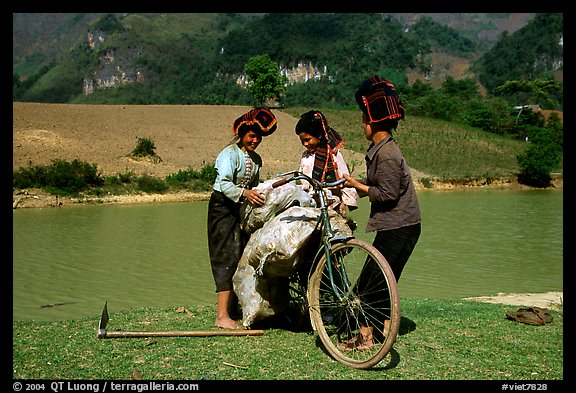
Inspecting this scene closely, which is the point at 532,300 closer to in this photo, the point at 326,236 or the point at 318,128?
the point at 318,128

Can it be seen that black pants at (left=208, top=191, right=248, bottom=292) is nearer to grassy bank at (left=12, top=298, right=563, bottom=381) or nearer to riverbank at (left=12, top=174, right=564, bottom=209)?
grassy bank at (left=12, top=298, right=563, bottom=381)

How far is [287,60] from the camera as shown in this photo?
404ft

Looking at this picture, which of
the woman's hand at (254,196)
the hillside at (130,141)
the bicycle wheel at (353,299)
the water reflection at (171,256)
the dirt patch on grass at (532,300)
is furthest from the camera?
the hillside at (130,141)

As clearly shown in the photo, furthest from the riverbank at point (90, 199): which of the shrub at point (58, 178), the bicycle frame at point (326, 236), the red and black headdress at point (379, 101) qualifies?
the red and black headdress at point (379, 101)

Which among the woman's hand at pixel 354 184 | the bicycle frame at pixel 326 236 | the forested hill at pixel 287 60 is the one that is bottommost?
the bicycle frame at pixel 326 236

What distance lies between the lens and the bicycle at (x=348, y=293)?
363cm

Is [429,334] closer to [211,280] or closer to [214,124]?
[211,280]

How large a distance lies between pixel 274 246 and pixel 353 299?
2.04 ft

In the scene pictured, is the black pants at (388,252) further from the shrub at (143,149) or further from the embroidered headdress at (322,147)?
the shrub at (143,149)

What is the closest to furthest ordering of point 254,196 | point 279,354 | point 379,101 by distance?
1. point 279,354
2. point 379,101
3. point 254,196

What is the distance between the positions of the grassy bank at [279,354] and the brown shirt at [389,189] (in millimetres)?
833

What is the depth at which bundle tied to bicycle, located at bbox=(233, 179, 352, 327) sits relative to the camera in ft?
12.9

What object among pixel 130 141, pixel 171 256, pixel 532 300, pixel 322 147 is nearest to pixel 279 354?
pixel 322 147
